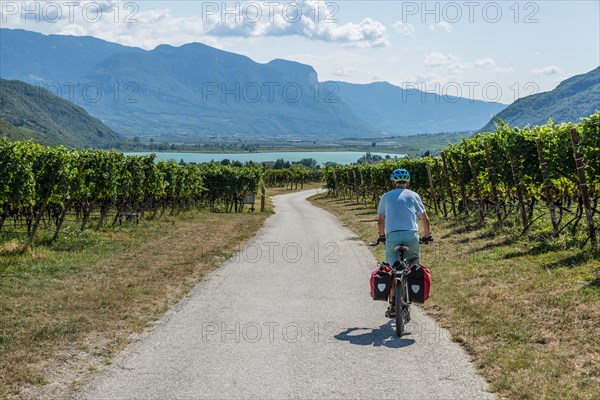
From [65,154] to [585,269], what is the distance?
17.7 m

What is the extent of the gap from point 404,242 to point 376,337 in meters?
1.54

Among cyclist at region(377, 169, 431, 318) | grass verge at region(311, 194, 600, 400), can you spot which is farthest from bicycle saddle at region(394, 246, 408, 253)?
grass verge at region(311, 194, 600, 400)

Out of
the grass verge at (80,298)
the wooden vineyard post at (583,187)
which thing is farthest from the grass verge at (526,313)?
the grass verge at (80,298)

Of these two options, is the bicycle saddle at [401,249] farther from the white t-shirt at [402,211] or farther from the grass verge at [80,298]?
the grass verge at [80,298]

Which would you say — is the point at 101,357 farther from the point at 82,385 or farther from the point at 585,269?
the point at 585,269

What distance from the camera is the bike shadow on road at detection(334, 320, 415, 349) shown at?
8.72 m

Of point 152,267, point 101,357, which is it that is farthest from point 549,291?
point 152,267

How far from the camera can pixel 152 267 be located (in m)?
17.2

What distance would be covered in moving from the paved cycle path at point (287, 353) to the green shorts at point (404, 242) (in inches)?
47.5

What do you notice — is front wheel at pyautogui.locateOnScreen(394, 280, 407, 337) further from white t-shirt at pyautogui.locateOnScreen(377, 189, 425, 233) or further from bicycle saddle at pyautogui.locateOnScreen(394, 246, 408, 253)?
white t-shirt at pyautogui.locateOnScreen(377, 189, 425, 233)

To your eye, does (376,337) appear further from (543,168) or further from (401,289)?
(543,168)

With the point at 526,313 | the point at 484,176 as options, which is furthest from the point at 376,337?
the point at 484,176

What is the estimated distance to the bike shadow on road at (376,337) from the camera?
343 inches

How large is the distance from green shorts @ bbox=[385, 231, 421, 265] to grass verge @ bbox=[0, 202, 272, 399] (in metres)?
4.22
